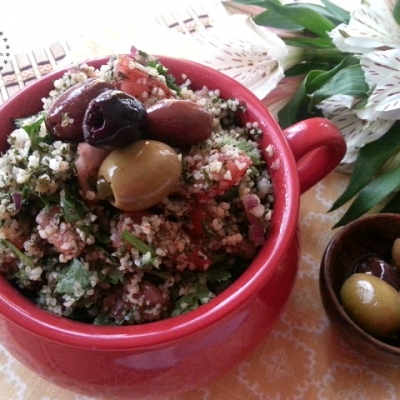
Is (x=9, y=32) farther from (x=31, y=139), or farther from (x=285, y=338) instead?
(x=285, y=338)

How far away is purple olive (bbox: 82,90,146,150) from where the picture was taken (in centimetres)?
59

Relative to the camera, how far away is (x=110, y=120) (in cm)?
58

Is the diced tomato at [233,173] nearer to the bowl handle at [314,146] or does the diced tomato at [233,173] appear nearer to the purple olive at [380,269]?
the bowl handle at [314,146]

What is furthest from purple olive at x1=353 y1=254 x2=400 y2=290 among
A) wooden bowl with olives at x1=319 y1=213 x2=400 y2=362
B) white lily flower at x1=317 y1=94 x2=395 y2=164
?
white lily flower at x1=317 y1=94 x2=395 y2=164

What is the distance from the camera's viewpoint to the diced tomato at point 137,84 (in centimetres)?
73

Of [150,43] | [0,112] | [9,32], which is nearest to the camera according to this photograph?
[0,112]

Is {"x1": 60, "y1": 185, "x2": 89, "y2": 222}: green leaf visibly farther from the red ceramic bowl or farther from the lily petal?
the lily petal

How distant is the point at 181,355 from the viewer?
2.00 ft

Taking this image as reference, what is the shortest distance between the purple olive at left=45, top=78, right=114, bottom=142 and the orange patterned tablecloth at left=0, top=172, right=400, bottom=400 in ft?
1.16

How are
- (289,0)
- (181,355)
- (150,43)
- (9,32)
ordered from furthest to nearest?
(9,32)
(289,0)
(150,43)
(181,355)

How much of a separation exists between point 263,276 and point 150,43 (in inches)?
28.3

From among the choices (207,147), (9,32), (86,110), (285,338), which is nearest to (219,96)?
(207,147)

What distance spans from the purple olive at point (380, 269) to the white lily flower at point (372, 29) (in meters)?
0.37

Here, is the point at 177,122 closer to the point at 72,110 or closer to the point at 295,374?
the point at 72,110
